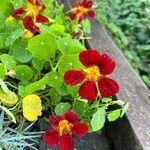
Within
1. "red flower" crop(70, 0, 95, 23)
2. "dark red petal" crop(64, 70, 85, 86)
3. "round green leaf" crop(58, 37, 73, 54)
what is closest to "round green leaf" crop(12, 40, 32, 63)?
"round green leaf" crop(58, 37, 73, 54)

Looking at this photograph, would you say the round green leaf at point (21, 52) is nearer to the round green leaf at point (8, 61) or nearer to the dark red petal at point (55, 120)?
the round green leaf at point (8, 61)

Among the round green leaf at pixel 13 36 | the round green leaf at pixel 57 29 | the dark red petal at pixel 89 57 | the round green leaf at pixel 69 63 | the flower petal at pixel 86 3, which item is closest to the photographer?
the dark red petal at pixel 89 57

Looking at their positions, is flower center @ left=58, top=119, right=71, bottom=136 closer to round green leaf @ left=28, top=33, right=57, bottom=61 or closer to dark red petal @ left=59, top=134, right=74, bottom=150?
dark red petal @ left=59, top=134, right=74, bottom=150

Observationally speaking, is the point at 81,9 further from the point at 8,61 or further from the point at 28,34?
the point at 8,61

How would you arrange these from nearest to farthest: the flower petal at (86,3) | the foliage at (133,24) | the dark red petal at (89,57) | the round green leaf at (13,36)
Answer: the dark red petal at (89,57)
the round green leaf at (13,36)
the flower petal at (86,3)
the foliage at (133,24)

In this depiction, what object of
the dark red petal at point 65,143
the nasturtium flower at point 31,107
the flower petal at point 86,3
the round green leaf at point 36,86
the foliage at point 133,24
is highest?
the round green leaf at point 36,86

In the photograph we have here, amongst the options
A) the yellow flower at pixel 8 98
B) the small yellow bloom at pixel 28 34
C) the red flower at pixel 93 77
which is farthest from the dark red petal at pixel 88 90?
the small yellow bloom at pixel 28 34

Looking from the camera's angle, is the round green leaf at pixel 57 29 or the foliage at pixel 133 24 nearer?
the round green leaf at pixel 57 29
